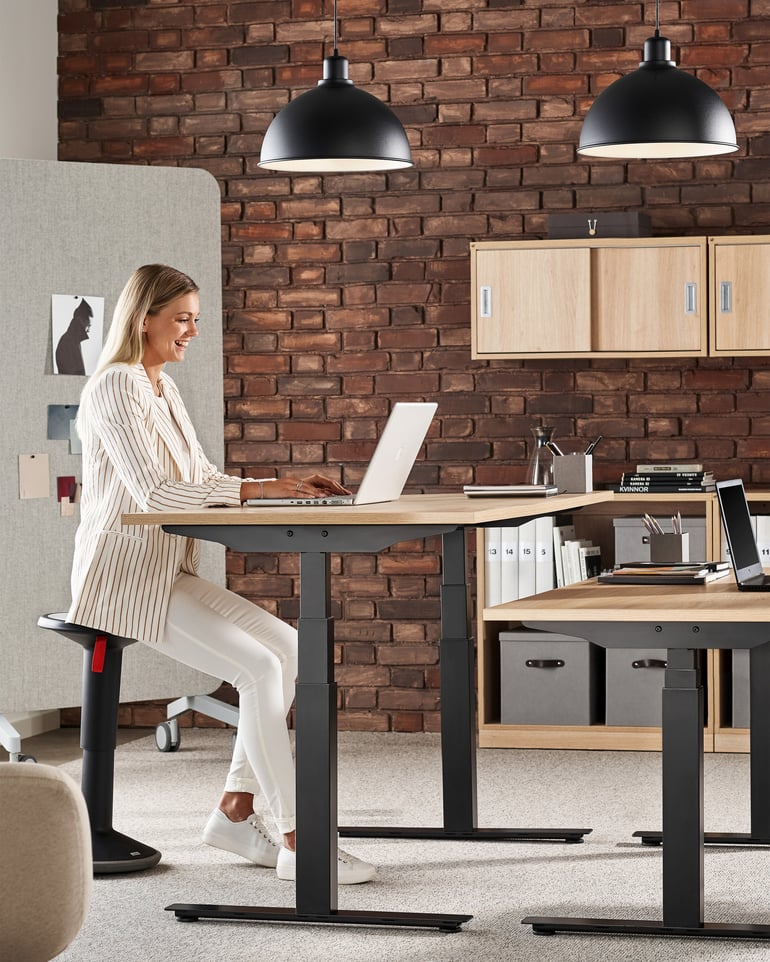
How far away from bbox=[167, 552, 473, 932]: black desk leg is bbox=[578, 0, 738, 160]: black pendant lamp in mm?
Answer: 1609

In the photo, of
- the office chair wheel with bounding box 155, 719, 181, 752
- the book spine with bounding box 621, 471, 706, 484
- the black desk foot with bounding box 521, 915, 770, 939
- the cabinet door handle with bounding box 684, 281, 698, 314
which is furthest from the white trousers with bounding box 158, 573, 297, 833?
the cabinet door handle with bounding box 684, 281, 698, 314

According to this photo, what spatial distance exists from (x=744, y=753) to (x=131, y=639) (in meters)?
2.63

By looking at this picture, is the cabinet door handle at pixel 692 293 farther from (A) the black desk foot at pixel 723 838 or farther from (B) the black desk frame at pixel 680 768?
(B) the black desk frame at pixel 680 768

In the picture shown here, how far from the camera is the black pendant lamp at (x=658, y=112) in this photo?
4.00m

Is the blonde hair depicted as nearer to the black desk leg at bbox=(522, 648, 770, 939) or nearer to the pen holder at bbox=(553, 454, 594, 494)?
the pen holder at bbox=(553, 454, 594, 494)

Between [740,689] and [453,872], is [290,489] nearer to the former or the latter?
[453,872]

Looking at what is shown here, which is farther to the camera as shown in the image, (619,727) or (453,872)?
(619,727)

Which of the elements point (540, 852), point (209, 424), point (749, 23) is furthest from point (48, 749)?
point (749, 23)

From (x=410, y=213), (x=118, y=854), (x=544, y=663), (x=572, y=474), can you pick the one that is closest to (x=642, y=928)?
(x=118, y=854)

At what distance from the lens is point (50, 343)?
16.8 feet

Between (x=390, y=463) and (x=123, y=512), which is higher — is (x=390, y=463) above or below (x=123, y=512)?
above

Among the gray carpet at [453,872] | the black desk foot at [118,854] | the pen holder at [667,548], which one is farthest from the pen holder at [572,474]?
the black desk foot at [118,854]

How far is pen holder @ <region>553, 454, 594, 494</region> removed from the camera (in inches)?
171

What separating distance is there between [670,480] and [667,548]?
69.6 inches
